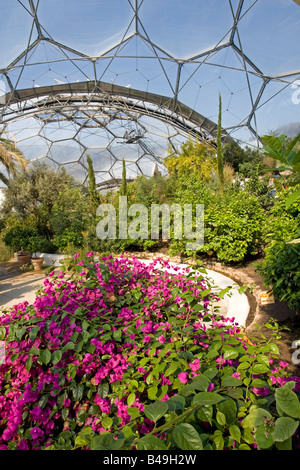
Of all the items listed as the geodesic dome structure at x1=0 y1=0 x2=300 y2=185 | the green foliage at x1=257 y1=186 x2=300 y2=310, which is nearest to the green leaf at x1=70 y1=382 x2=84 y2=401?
the green foliage at x1=257 y1=186 x2=300 y2=310

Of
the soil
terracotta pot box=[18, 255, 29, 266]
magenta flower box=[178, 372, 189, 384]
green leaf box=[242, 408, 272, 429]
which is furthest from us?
terracotta pot box=[18, 255, 29, 266]

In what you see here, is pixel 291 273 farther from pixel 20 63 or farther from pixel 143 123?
pixel 143 123

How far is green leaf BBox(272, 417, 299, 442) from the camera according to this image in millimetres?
588

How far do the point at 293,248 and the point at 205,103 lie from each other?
22.0 metres

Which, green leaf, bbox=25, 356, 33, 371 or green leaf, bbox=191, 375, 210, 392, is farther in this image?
green leaf, bbox=25, 356, 33, 371

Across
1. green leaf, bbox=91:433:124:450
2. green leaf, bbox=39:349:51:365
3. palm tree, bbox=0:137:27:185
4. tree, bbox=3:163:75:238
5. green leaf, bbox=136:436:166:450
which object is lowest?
green leaf, bbox=39:349:51:365

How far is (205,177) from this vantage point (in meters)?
13.5

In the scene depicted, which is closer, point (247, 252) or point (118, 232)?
point (247, 252)

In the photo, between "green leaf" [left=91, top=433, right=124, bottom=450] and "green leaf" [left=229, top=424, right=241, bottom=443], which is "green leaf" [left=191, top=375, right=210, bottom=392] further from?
"green leaf" [left=91, top=433, right=124, bottom=450]

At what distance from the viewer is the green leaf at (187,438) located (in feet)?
2.14

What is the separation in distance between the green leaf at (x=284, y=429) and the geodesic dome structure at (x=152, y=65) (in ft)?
41.5

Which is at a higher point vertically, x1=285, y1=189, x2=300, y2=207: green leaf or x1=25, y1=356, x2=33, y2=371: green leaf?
x1=285, y1=189, x2=300, y2=207: green leaf

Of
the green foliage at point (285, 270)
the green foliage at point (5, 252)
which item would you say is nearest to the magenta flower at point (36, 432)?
the green foliage at point (285, 270)
